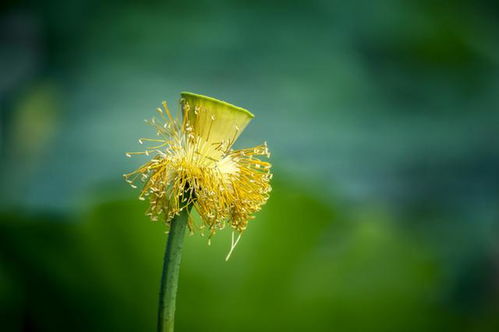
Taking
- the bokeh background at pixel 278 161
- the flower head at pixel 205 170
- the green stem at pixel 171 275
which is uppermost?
the bokeh background at pixel 278 161

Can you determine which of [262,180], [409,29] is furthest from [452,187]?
[262,180]

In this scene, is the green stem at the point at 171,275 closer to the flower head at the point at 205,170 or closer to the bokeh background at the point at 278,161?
the flower head at the point at 205,170

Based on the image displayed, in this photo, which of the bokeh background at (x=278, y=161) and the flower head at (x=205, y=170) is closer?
the flower head at (x=205, y=170)

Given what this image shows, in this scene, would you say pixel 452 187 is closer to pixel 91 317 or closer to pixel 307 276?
pixel 307 276

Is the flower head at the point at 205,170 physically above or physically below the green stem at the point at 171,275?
above

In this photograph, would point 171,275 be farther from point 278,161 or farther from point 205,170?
point 278,161

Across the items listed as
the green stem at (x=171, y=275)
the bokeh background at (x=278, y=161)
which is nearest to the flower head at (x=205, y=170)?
the green stem at (x=171, y=275)
